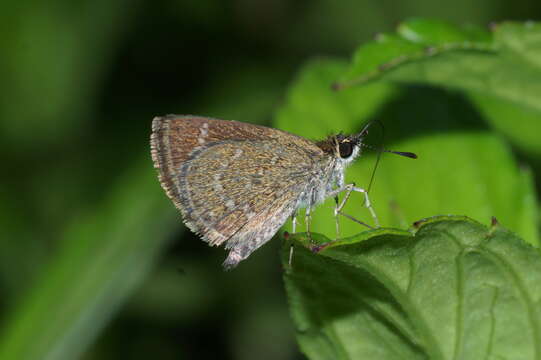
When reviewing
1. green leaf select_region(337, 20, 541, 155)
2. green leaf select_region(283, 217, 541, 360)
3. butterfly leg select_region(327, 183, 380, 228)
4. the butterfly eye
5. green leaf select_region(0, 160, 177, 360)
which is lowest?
green leaf select_region(0, 160, 177, 360)

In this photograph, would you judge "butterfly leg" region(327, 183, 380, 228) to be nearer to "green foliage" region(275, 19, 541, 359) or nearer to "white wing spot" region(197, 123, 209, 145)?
"green foliage" region(275, 19, 541, 359)

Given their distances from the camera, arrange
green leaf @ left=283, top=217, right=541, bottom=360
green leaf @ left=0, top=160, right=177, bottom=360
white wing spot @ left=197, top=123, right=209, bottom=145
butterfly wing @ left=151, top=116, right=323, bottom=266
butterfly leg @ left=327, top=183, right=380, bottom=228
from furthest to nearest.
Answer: green leaf @ left=0, top=160, right=177, bottom=360, white wing spot @ left=197, top=123, right=209, bottom=145, butterfly wing @ left=151, top=116, right=323, bottom=266, butterfly leg @ left=327, top=183, right=380, bottom=228, green leaf @ left=283, top=217, right=541, bottom=360

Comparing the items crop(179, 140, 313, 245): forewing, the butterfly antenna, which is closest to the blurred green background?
crop(179, 140, 313, 245): forewing

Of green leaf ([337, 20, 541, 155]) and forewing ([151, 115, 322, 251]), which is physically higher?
green leaf ([337, 20, 541, 155])

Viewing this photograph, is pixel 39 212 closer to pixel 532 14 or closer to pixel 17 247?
pixel 17 247

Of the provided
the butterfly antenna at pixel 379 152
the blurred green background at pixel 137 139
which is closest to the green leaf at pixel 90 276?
the blurred green background at pixel 137 139

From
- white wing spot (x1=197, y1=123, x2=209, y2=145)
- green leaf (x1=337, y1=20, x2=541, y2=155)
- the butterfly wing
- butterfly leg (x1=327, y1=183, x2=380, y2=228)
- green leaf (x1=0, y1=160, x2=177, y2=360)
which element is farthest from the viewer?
green leaf (x1=0, y1=160, x2=177, y2=360)

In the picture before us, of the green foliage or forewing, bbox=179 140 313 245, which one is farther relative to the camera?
forewing, bbox=179 140 313 245

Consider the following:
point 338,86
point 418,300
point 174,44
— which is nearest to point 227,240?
point 338,86
